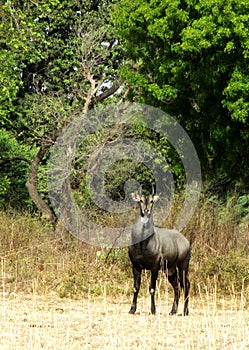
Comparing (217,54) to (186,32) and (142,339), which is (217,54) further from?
(142,339)

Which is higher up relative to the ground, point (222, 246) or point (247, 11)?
point (247, 11)

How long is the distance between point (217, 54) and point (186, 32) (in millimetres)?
1286

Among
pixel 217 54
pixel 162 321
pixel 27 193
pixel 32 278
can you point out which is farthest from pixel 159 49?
pixel 162 321

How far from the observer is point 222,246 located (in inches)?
713

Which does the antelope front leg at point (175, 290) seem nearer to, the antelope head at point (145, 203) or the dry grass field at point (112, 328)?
the dry grass field at point (112, 328)

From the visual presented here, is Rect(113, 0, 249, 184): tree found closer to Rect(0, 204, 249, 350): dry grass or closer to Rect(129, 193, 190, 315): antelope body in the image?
Rect(0, 204, 249, 350): dry grass

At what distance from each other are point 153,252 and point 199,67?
568 inches

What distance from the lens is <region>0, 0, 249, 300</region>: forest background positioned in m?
18.5

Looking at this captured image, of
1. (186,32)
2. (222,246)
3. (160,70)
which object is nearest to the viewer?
(222,246)

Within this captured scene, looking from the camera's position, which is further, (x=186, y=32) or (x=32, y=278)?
(x=186, y=32)

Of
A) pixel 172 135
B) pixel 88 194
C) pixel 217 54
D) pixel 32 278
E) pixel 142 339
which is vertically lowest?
pixel 142 339

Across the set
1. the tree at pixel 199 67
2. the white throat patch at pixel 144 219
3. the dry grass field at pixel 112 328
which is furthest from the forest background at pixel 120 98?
the white throat patch at pixel 144 219

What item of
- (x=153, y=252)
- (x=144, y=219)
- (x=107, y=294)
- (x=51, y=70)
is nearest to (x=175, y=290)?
(x=153, y=252)

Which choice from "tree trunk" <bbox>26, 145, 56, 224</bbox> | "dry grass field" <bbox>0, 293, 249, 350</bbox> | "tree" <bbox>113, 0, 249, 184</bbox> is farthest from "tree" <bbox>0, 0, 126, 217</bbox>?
"dry grass field" <bbox>0, 293, 249, 350</bbox>
